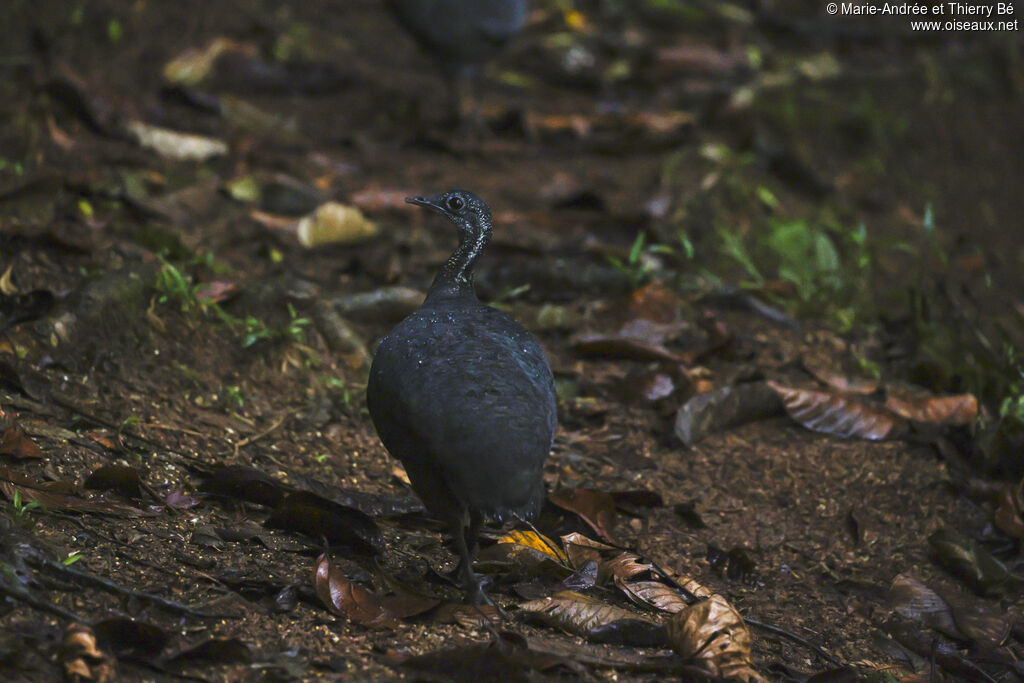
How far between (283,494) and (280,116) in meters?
4.57

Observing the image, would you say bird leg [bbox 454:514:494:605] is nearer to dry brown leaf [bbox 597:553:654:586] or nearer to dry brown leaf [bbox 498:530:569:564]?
dry brown leaf [bbox 498:530:569:564]

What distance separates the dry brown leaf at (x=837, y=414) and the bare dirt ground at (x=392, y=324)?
0.08 m

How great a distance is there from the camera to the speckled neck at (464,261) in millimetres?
3721

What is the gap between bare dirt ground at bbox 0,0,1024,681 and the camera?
2.87 m

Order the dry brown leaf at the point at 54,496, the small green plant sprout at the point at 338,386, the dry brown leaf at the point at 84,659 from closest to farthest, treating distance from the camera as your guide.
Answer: the dry brown leaf at the point at 84,659 < the dry brown leaf at the point at 54,496 < the small green plant sprout at the point at 338,386

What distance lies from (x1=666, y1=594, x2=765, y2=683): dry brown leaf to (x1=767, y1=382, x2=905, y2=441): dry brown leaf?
1.73 meters

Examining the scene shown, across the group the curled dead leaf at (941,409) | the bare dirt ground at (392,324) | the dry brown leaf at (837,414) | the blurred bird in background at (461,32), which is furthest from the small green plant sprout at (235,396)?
the blurred bird in background at (461,32)

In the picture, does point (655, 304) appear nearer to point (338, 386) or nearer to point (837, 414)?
point (837, 414)

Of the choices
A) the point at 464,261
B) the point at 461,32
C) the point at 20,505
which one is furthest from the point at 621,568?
the point at 461,32

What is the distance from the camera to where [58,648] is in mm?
2424

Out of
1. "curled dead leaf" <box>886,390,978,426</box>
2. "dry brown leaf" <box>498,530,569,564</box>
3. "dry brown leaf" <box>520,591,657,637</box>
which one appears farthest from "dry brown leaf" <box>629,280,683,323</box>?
"dry brown leaf" <box>520,591,657,637</box>

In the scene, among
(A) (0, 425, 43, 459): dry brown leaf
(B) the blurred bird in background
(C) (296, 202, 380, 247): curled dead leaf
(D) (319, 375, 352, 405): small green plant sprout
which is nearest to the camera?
(A) (0, 425, 43, 459): dry brown leaf

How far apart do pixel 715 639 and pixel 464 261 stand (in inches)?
61.3

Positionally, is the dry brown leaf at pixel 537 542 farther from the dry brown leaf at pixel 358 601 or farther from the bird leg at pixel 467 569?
the dry brown leaf at pixel 358 601
